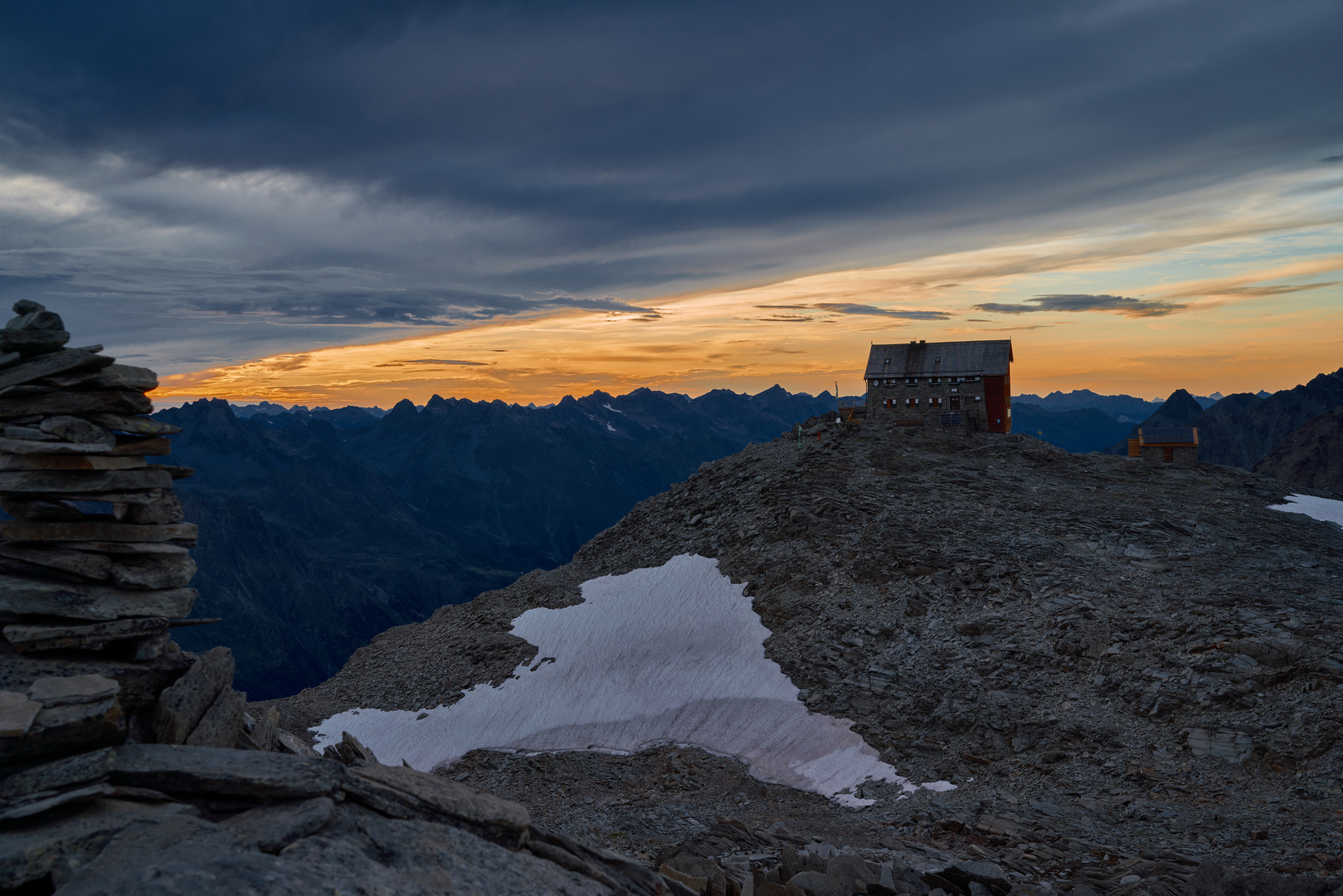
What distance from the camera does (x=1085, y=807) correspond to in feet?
65.2

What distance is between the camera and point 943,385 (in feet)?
219

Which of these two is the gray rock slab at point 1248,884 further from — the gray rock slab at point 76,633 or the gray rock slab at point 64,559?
the gray rock slab at point 64,559

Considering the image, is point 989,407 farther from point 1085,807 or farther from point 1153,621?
point 1085,807

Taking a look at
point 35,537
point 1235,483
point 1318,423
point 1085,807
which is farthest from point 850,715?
point 1318,423

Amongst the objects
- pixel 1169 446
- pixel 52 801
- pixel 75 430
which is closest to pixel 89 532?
pixel 75 430

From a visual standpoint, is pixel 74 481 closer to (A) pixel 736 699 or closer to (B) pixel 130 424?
(B) pixel 130 424

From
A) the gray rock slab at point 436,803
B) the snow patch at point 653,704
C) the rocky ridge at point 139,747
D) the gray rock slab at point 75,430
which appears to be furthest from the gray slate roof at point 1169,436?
the gray rock slab at point 75,430

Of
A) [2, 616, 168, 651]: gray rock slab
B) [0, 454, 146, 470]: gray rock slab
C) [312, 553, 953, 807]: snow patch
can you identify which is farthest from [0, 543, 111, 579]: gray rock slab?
[312, 553, 953, 807]: snow patch

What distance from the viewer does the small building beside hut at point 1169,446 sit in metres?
57.1

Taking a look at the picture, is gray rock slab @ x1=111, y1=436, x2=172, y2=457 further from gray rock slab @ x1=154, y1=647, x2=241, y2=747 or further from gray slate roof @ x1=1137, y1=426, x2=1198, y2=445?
gray slate roof @ x1=1137, y1=426, x2=1198, y2=445

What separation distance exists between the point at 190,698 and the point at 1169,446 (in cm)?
6522

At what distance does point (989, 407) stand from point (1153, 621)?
40.9 m

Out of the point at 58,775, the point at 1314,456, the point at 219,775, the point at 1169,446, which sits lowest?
the point at 1314,456

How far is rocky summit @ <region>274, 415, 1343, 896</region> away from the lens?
16.7m
